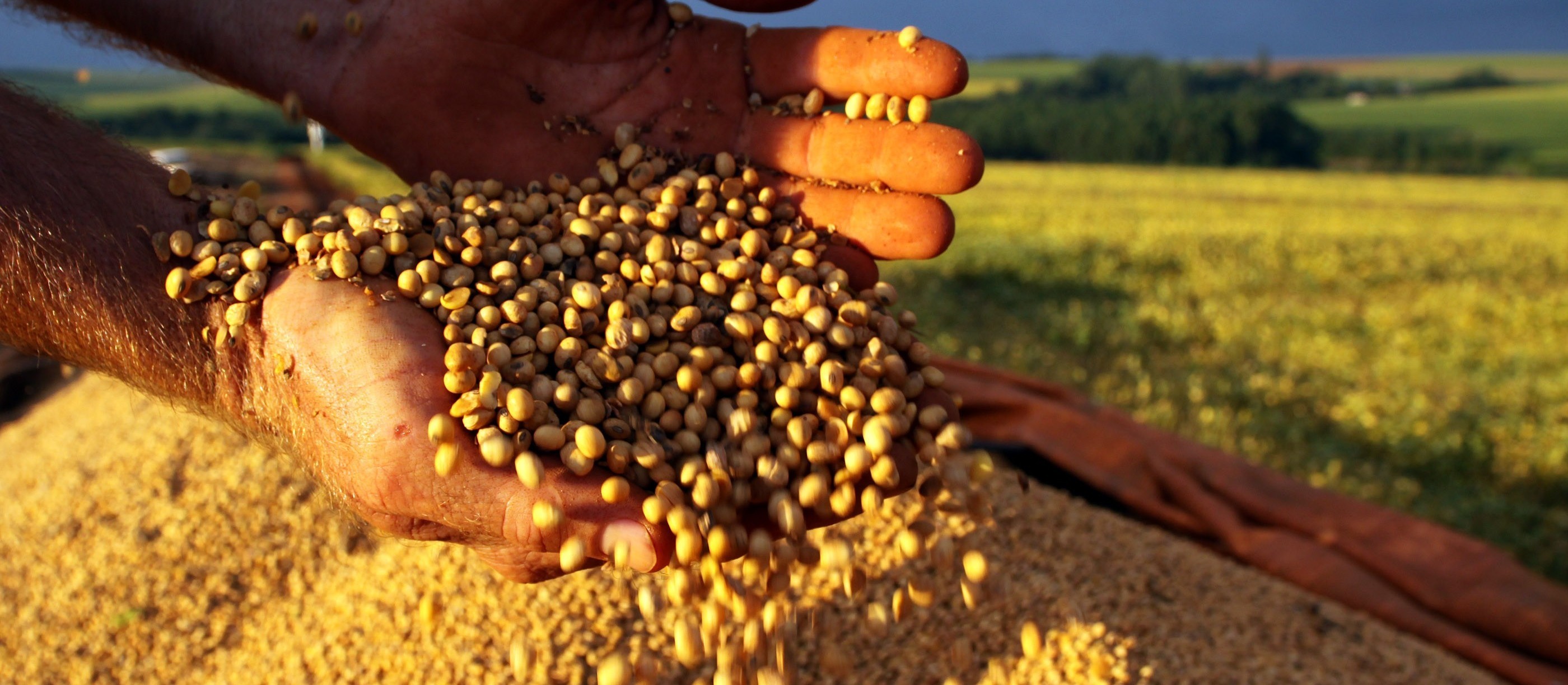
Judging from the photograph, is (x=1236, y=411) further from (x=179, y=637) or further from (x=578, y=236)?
(x=179, y=637)

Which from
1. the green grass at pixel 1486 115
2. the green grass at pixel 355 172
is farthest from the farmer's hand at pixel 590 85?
the green grass at pixel 1486 115

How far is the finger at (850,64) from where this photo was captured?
227cm

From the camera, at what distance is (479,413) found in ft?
5.71

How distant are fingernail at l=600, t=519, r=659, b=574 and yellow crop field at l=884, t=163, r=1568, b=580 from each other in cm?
393

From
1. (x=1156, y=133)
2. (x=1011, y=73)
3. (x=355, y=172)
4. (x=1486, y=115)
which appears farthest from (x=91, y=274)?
(x=1011, y=73)

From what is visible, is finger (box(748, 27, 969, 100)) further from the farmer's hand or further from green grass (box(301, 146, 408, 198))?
A: green grass (box(301, 146, 408, 198))

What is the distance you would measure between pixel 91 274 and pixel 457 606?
3.48 ft

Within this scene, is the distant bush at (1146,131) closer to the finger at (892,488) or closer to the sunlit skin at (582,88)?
the sunlit skin at (582,88)

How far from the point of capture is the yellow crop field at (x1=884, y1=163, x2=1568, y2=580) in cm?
517

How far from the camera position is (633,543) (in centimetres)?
168

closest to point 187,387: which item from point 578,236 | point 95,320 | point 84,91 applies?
point 95,320

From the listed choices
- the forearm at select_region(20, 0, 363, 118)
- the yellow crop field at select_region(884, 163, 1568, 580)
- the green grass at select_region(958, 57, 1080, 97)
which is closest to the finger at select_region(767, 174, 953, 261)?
the forearm at select_region(20, 0, 363, 118)

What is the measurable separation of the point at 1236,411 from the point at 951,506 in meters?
4.49

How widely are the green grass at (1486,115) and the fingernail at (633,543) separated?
37.1 metres
